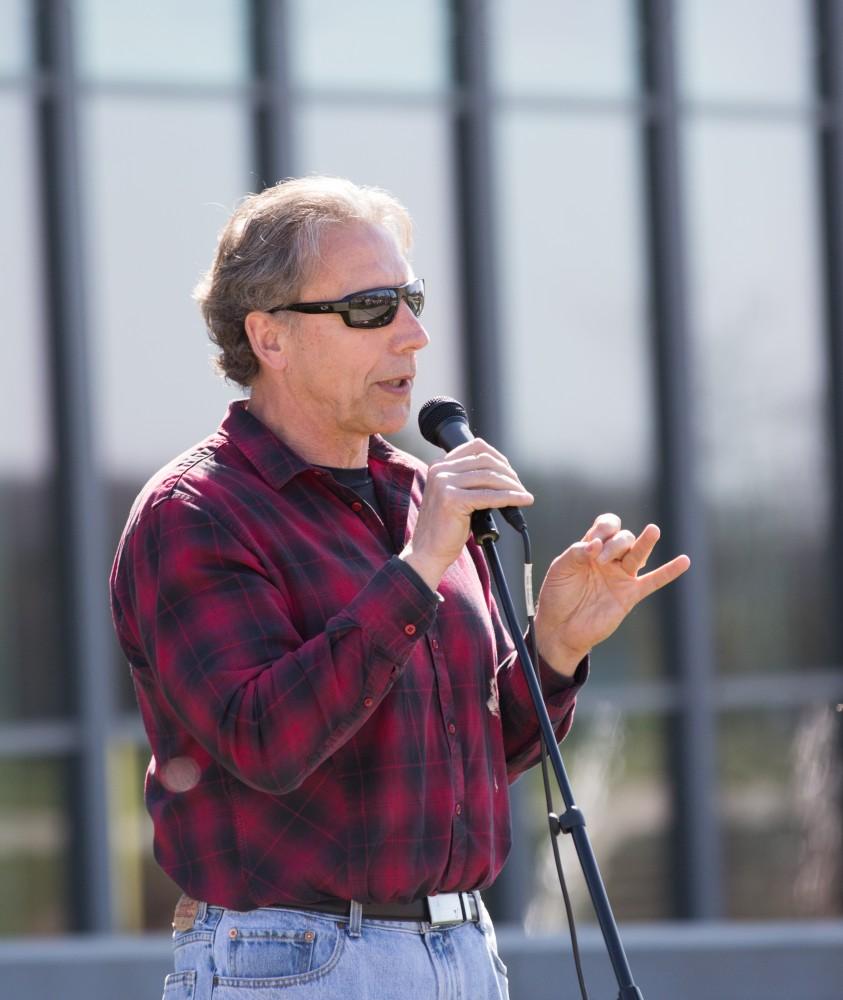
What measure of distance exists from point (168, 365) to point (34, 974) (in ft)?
13.9

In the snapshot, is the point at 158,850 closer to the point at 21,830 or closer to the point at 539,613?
the point at 539,613

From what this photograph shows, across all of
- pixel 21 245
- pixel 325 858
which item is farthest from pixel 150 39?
pixel 325 858

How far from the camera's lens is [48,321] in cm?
787

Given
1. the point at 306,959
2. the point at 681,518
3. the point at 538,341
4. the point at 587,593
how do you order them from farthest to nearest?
the point at 681,518 → the point at 538,341 → the point at 587,593 → the point at 306,959

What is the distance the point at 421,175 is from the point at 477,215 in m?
0.35

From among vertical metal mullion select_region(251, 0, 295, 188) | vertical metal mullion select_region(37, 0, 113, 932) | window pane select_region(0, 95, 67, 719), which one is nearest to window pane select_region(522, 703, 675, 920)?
vertical metal mullion select_region(37, 0, 113, 932)

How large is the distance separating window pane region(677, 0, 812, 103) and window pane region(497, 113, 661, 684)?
0.56m

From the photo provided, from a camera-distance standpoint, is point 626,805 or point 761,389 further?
point 761,389

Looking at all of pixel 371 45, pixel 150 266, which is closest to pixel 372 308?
pixel 150 266

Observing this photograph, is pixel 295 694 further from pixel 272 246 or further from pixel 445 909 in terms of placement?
pixel 272 246

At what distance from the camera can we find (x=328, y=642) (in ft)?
7.69

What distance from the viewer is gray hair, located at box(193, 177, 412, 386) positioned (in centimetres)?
269

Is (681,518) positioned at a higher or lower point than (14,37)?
lower

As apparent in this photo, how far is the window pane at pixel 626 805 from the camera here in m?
8.77
